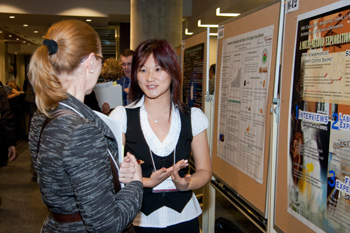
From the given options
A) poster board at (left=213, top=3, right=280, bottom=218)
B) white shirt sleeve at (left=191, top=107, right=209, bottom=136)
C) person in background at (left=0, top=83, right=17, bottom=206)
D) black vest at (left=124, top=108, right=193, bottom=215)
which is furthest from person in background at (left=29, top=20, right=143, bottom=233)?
person in background at (left=0, top=83, right=17, bottom=206)

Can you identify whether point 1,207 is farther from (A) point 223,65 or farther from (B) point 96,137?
(B) point 96,137

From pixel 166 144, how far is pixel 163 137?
0.05 m

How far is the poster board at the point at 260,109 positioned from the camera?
5.78ft

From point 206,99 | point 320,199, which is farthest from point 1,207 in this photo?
point 320,199

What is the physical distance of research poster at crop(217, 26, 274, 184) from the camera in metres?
1.86

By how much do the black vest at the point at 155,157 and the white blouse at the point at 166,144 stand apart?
0.07 feet

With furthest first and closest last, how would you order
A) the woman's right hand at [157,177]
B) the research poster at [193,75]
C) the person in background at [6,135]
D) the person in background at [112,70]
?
the person in background at [112,70], the person in background at [6,135], the research poster at [193,75], the woman's right hand at [157,177]

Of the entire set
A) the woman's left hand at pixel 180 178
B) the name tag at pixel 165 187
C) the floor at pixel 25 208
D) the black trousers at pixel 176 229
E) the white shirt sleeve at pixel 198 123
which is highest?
the white shirt sleeve at pixel 198 123

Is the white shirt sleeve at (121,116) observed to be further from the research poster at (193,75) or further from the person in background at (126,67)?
the person in background at (126,67)

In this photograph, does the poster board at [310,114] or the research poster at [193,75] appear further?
the research poster at [193,75]

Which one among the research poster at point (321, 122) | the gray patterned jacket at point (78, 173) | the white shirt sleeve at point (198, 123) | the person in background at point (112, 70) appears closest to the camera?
the gray patterned jacket at point (78, 173)

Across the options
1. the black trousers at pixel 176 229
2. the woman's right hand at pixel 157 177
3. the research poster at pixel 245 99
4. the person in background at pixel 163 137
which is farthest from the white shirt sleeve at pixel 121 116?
the research poster at pixel 245 99

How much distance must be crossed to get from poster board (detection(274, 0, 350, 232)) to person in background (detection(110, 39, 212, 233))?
45 cm

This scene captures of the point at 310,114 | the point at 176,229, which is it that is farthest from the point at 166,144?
the point at 310,114
